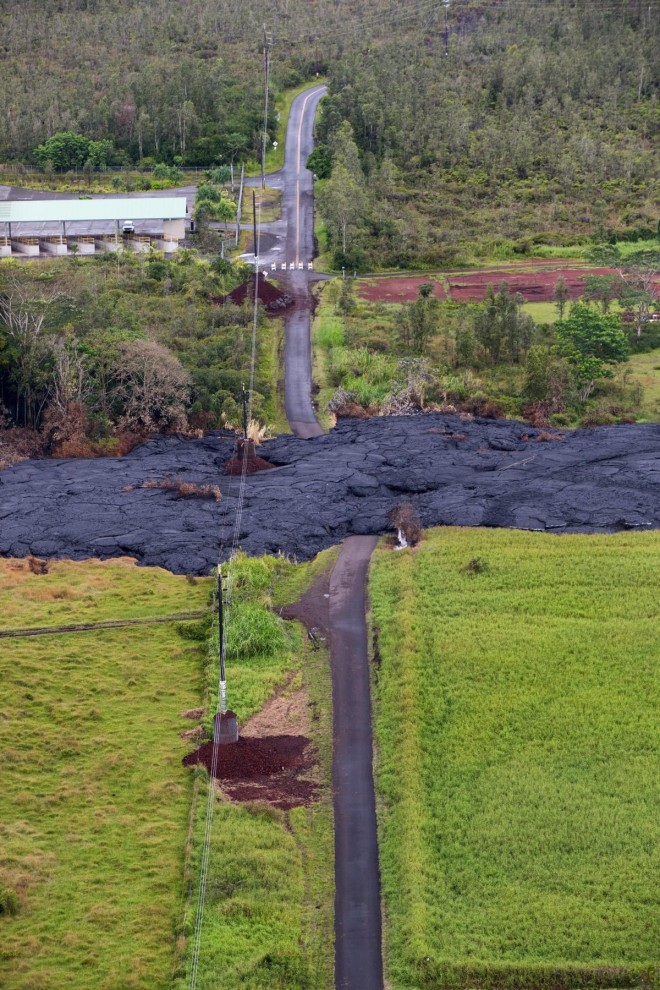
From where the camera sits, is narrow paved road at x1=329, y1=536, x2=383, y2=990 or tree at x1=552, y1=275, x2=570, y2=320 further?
tree at x1=552, y1=275, x2=570, y2=320

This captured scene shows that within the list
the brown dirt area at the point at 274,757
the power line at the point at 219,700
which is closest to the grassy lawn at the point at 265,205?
the power line at the point at 219,700

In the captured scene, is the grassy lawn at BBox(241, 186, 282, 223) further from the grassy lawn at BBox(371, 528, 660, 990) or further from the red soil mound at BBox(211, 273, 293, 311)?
the grassy lawn at BBox(371, 528, 660, 990)

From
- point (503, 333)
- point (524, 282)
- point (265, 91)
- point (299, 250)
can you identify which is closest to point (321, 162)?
point (265, 91)

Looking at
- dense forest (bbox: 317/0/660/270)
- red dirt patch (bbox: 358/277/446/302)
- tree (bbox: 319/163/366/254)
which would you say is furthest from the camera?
dense forest (bbox: 317/0/660/270)

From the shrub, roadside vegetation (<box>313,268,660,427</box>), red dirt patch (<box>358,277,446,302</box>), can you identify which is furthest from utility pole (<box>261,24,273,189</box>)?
the shrub

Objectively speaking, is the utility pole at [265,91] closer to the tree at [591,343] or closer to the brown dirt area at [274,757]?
the tree at [591,343]

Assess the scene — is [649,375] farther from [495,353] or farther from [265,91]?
[265,91]

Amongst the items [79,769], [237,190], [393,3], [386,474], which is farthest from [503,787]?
[393,3]
